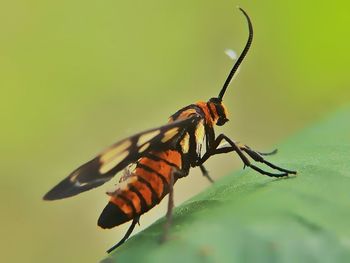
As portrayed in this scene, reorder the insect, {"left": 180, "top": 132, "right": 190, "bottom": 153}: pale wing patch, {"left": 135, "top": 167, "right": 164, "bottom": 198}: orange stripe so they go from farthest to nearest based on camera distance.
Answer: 1. {"left": 180, "top": 132, "right": 190, "bottom": 153}: pale wing patch
2. {"left": 135, "top": 167, "right": 164, "bottom": 198}: orange stripe
3. the insect

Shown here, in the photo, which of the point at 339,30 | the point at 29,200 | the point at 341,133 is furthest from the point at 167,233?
the point at 29,200

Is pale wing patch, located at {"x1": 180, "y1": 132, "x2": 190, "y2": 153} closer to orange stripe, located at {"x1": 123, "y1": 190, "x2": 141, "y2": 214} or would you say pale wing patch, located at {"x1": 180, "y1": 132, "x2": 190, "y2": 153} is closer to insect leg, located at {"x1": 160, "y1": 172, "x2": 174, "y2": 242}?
insect leg, located at {"x1": 160, "y1": 172, "x2": 174, "y2": 242}

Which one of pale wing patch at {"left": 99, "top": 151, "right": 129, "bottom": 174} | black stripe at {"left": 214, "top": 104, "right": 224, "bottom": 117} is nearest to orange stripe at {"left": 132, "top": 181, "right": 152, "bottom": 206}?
pale wing patch at {"left": 99, "top": 151, "right": 129, "bottom": 174}

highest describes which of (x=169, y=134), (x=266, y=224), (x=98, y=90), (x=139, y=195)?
(x=98, y=90)

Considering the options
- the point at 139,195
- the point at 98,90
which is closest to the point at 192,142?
the point at 139,195

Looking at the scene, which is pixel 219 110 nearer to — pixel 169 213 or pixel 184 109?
pixel 184 109

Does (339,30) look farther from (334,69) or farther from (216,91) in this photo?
(216,91)
